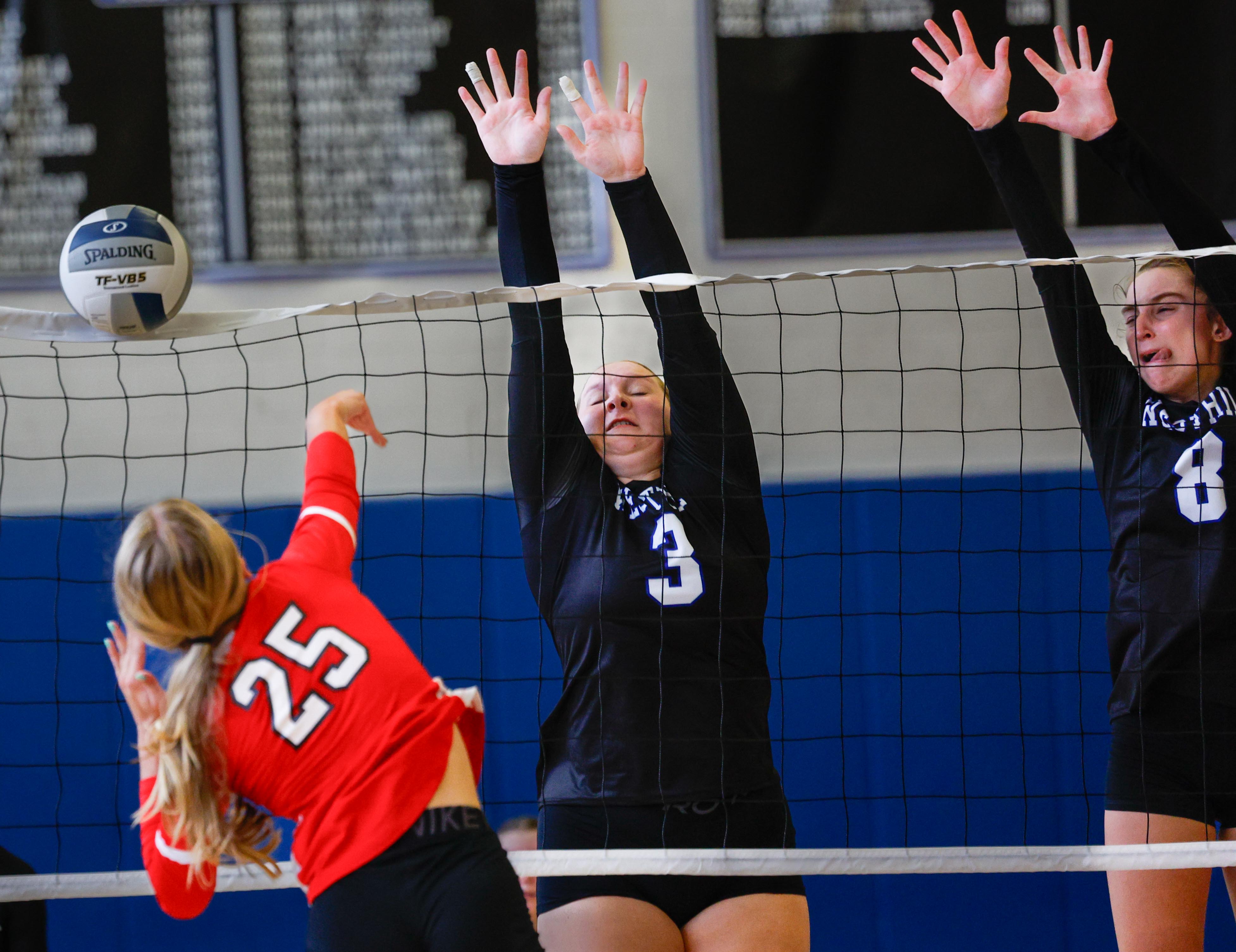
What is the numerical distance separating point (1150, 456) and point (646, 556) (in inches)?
45.0

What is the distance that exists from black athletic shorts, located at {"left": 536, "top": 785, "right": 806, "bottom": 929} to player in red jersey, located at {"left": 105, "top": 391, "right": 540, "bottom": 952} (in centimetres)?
49

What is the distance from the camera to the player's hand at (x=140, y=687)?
1754 millimetres

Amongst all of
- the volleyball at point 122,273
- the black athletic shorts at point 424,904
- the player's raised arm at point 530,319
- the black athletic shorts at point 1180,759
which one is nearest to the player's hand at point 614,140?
the player's raised arm at point 530,319

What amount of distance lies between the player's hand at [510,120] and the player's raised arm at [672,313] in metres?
0.06

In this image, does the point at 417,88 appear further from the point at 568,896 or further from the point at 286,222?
the point at 568,896

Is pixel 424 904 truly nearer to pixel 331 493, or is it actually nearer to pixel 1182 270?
pixel 331 493

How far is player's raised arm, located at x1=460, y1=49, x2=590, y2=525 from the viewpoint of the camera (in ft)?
8.05

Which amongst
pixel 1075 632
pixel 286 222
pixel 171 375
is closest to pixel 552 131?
pixel 286 222

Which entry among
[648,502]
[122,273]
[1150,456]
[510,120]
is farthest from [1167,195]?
[122,273]

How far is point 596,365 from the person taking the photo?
3.68 m

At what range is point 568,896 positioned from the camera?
2.20 meters

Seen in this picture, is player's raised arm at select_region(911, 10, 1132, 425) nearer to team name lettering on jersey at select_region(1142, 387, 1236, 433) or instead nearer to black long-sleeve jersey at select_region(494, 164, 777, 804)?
team name lettering on jersey at select_region(1142, 387, 1236, 433)

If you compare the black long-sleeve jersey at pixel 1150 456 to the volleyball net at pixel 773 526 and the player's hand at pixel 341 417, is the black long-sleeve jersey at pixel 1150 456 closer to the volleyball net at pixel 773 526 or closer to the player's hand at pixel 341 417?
the volleyball net at pixel 773 526

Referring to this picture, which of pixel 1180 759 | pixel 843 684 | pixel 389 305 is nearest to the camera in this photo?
pixel 1180 759
